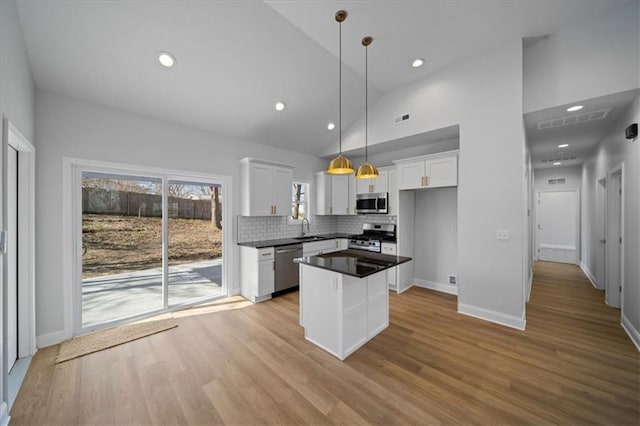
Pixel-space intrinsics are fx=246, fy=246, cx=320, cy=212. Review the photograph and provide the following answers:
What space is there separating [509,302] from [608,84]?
2742 mm

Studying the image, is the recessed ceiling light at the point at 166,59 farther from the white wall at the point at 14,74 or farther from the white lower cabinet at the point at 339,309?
the white lower cabinet at the point at 339,309

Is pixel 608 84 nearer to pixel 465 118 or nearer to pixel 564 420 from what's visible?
pixel 465 118

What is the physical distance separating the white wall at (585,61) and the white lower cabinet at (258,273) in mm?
4316

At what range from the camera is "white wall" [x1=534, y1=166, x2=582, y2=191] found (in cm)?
709

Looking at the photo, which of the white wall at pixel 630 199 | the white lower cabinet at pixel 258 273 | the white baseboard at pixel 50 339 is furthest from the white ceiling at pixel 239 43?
the white baseboard at pixel 50 339

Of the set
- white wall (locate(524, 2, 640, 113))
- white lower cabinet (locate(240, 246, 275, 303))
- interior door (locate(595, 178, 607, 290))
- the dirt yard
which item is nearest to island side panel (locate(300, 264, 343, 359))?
white lower cabinet (locate(240, 246, 275, 303))

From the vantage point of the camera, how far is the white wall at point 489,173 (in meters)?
3.14

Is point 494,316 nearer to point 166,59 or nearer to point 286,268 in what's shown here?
point 286,268

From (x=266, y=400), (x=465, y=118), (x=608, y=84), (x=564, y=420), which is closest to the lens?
(x=564, y=420)

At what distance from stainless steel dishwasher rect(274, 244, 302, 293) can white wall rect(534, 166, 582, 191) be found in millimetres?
8110

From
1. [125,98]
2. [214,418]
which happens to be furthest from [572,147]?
[125,98]

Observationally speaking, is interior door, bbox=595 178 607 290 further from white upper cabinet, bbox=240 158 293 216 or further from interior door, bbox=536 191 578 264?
white upper cabinet, bbox=240 158 293 216

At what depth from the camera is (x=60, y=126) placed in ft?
9.32

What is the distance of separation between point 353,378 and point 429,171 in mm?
3307
